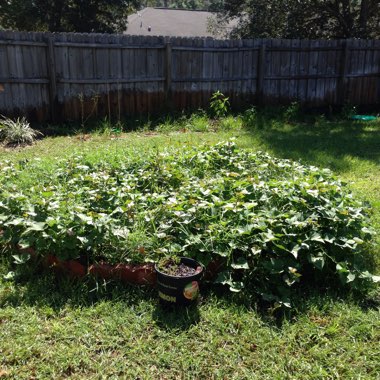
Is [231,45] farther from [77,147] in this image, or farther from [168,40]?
[77,147]

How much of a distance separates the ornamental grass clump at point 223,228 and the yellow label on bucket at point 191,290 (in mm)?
217

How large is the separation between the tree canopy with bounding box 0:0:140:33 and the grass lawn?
1681 cm

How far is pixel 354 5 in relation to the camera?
53.3 feet

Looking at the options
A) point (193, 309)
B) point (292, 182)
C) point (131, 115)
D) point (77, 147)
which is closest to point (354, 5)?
point (131, 115)

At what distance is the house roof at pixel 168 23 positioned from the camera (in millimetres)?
26147

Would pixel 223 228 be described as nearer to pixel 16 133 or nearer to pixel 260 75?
pixel 16 133

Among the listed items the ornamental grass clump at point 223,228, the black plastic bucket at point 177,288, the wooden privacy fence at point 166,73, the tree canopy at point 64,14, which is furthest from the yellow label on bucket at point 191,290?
the tree canopy at point 64,14

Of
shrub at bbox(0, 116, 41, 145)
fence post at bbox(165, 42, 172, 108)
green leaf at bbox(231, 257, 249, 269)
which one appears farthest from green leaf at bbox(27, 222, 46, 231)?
fence post at bbox(165, 42, 172, 108)

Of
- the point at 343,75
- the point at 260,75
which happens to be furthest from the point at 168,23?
the point at 260,75

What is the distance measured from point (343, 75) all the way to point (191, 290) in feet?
33.8

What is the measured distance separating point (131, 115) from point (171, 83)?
119 centimetres

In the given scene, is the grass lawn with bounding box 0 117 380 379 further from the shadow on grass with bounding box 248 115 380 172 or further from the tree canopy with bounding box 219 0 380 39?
the tree canopy with bounding box 219 0 380 39

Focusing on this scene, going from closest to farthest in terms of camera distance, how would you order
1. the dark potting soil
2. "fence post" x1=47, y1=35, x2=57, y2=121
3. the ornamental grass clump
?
1. the dark potting soil
2. the ornamental grass clump
3. "fence post" x1=47, y1=35, x2=57, y2=121

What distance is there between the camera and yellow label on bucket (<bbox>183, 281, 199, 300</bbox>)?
2732mm
